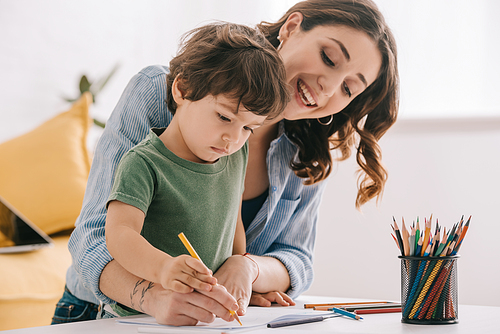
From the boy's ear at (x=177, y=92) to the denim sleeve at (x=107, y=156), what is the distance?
0.21 m

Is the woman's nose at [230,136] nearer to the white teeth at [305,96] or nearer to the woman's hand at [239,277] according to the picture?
the woman's hand at [239,277]

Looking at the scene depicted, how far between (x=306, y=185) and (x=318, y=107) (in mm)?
257

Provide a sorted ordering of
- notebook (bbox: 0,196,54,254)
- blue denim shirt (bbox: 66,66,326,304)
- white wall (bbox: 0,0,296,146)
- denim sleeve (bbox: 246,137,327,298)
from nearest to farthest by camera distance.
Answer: blue denim shirt (bbox: 66,66,326,304)
denim sleeve (bbox: 246,137,327,298)
notebook (bbox: 0,196,54,254)
white wall (bbox: 0,0,296,146)

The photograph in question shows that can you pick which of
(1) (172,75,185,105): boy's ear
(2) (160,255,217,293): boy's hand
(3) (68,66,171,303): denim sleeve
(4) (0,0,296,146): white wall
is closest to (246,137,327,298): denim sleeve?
(3) (68,66,171,303): denim sleeve

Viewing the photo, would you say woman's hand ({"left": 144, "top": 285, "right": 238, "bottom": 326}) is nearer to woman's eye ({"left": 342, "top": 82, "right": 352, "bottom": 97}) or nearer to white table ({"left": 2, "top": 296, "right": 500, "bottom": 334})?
white table ({"left": 2, "top": 296, "right": 500, "bottom": 334})

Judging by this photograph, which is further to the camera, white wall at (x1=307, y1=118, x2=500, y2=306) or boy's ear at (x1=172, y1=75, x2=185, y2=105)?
white wall at (x1=307, y1=118, x2=500, y2=306)

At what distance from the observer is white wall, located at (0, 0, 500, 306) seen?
2.03m

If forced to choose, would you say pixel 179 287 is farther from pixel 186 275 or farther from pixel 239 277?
pixel 239 277

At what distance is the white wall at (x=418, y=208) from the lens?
2008 millimetres

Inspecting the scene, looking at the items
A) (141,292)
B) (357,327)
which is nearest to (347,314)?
(357,327)

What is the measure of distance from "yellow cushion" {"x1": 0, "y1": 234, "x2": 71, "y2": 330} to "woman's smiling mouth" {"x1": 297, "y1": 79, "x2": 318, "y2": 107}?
41.7 inches

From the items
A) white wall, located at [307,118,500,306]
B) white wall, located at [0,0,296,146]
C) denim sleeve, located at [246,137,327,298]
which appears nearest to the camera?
denim sleeve, located at [246,137,327,298]

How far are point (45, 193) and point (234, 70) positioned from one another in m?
1.37

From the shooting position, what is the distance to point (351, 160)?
2.26 metres
